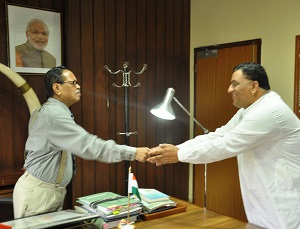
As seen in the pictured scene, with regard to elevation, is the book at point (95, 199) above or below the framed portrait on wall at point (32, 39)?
below

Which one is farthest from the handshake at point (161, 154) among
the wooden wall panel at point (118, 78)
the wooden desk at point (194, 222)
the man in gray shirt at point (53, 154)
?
the wooden wall panel at point (118, 78)

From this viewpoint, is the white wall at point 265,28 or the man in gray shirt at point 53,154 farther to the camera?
the white wall at point 265,28

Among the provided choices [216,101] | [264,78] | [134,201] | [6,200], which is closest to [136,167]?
[216,101]

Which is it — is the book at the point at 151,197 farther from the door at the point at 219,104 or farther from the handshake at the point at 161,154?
the door at the point at 219,104

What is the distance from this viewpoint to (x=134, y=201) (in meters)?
2.01

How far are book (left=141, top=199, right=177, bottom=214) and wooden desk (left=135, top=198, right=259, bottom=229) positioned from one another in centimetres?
6

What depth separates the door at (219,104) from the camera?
353cm

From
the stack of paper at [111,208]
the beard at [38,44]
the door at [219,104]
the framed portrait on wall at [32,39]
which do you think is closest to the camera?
the stack of paper at [111,208]

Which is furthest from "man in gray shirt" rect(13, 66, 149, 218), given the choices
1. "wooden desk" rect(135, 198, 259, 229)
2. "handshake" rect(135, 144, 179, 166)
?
"wooden desk" rect(135, 198, 259, 229)

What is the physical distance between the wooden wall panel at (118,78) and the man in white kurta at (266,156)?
1.59 meters

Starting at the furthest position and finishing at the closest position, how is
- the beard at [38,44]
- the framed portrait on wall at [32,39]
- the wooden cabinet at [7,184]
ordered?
the beard at [38,44], the framed portrait on wall at [32,39], the wooden cabinet at [7,184]

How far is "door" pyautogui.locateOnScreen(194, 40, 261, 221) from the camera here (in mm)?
3525

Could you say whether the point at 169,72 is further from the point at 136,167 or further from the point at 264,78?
the point at 264,78

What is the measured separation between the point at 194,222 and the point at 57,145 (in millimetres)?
914
